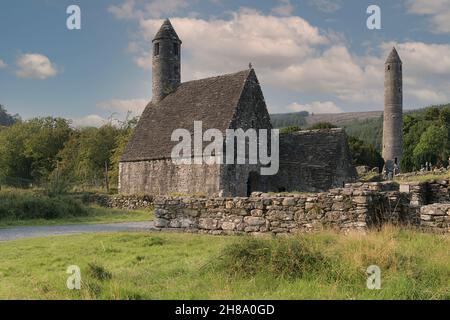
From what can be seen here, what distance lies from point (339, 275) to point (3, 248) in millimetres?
9146

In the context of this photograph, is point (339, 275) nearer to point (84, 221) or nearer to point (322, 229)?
point (322, 229)

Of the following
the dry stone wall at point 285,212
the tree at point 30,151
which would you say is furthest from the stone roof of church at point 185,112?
the tree at point 30,151

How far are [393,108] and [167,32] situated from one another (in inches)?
1756

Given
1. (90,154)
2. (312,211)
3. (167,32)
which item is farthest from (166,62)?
(312,211)

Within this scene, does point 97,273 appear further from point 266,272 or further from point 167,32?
point 167,32

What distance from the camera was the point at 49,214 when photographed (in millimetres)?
22328

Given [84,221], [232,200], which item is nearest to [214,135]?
[84,221]

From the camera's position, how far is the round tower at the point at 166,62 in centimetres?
3556

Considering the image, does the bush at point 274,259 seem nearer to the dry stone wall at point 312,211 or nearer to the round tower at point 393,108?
the dry stone wall at point 312,211

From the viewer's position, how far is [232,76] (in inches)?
1169

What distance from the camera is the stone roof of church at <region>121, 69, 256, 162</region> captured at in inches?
1086

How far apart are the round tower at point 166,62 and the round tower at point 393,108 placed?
142 feet

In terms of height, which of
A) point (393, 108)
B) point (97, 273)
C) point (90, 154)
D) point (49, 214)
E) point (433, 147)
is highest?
point (393, 108)

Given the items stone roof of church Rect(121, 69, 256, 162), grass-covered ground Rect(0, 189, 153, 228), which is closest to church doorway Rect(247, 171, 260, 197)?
stone roof of church Rect(121, 69, 256, 162)
